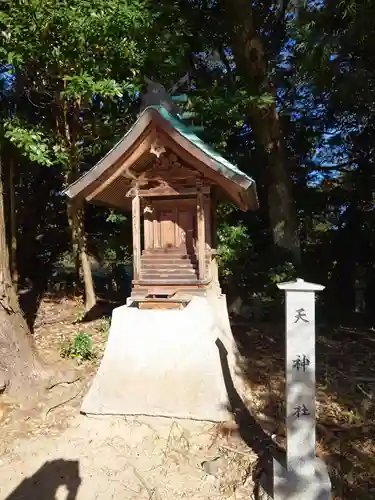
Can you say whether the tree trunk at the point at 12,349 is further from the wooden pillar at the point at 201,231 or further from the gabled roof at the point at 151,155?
the wooden pillar at the point at 201,231

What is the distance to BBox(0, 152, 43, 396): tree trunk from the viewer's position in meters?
5.59

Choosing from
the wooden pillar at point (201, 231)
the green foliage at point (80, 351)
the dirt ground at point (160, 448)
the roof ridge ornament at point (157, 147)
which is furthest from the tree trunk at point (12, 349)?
the wooden pillar at point (201, 231)

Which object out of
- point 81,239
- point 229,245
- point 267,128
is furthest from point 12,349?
point 267,128

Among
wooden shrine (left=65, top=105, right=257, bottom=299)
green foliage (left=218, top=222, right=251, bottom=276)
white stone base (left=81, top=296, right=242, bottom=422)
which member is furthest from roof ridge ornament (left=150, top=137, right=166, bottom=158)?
green foliage (left=218, top=222, right=251, bottom=276)

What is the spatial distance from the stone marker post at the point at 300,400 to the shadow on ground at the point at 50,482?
2.12 metres

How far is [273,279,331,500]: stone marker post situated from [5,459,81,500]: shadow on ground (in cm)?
212

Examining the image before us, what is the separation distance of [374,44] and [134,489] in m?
7.57

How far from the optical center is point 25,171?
1159cm

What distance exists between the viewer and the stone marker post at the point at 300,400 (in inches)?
142

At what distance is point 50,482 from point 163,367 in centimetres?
189

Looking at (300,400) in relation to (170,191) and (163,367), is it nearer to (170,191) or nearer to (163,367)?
(163,367)

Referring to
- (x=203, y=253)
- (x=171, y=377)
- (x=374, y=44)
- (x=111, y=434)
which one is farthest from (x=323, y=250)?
(x=111, y=434)

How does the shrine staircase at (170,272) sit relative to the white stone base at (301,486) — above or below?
above

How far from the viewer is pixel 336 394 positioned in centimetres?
603
